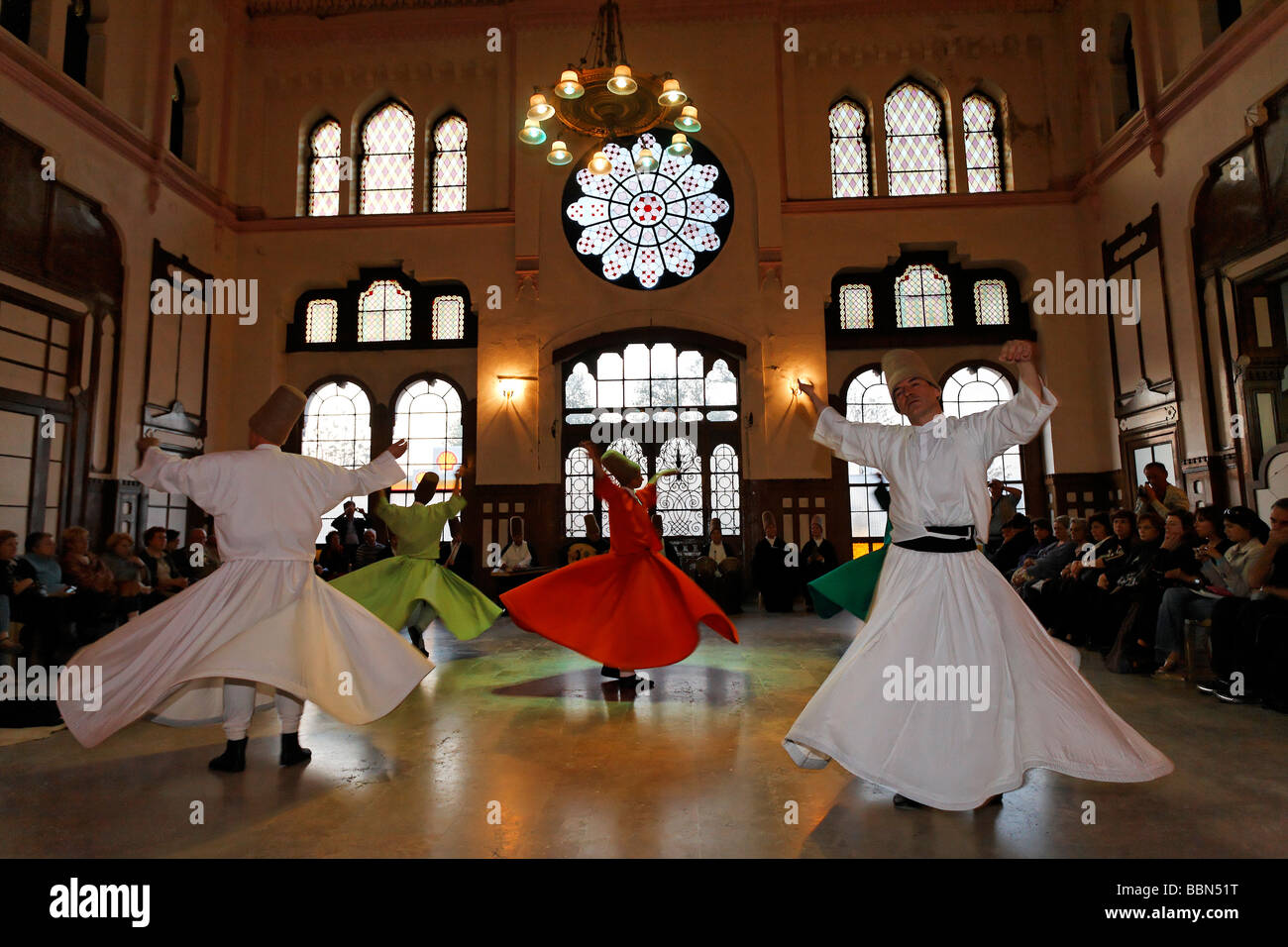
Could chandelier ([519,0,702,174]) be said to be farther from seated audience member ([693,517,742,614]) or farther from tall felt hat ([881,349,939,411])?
seated audience member ([693,517,742,614])

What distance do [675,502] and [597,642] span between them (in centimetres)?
673

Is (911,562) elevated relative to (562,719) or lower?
elevated

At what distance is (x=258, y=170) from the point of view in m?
11.8

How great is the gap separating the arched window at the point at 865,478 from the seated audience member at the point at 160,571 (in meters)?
8.65

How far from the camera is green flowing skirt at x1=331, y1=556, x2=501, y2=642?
564cm

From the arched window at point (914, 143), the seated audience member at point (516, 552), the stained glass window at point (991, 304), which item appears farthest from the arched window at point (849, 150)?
the seated audience member at point (516, 552)

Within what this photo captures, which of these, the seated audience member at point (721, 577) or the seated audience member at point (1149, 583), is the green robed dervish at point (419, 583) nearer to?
the seated audience member at point (721, 577)

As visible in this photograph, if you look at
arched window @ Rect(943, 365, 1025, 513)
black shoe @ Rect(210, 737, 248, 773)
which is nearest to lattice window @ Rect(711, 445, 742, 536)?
arched window @ Rect(943, 365, 1025, 513)

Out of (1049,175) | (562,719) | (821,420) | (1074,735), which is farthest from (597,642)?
(1049,175)

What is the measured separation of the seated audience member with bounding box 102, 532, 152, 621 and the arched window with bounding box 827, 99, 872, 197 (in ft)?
34.0

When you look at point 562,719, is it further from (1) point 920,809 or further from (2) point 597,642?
(1) point 920,809

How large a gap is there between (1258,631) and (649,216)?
31.8 ft

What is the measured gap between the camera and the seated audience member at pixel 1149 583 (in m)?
5.11

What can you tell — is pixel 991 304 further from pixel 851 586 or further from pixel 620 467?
pixel 620 467
